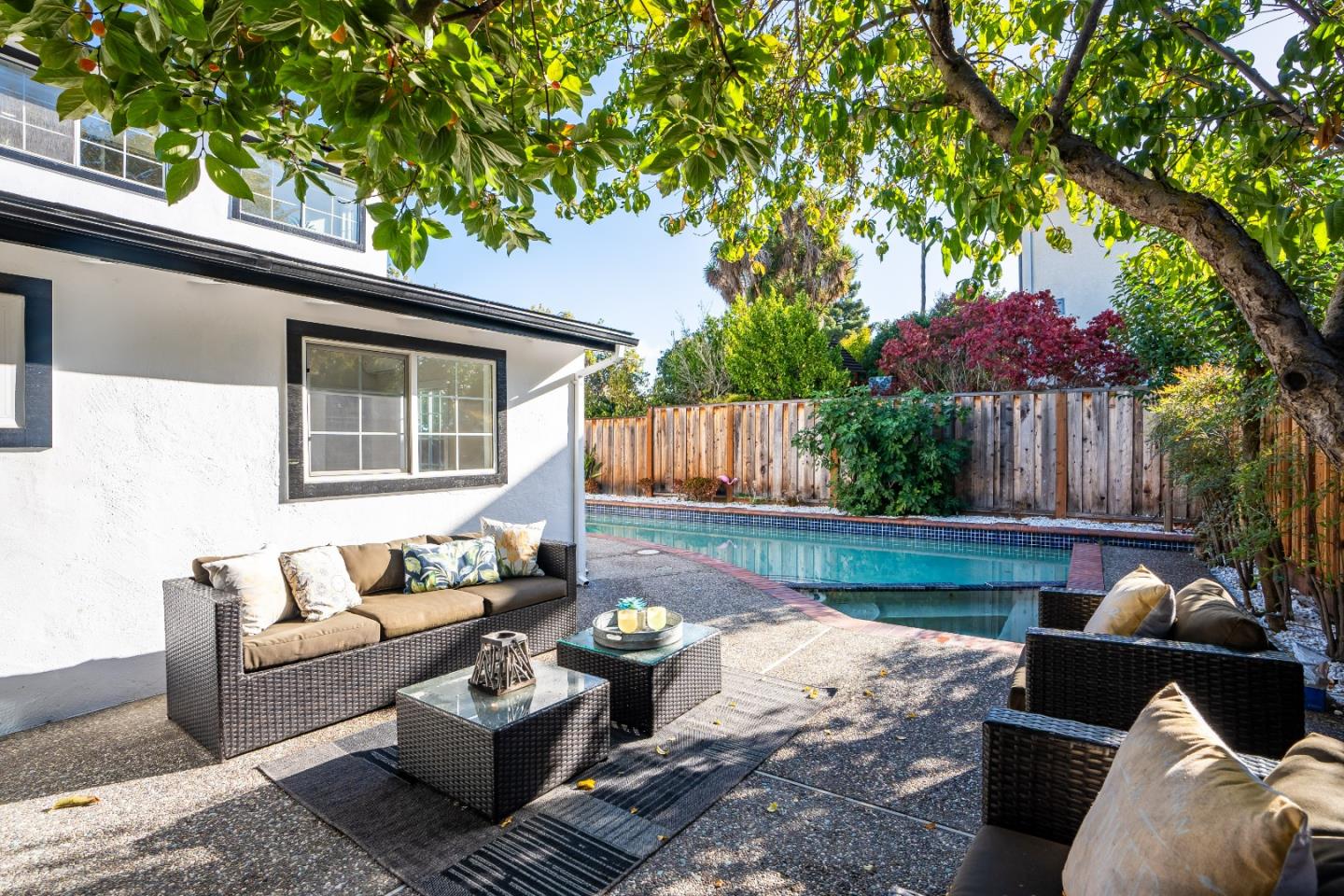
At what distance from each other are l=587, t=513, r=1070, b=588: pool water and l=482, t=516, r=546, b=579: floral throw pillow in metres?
3.36

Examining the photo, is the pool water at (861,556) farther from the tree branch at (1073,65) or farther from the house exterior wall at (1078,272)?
the house exterior wall at (1078,272)

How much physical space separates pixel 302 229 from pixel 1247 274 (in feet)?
20.9

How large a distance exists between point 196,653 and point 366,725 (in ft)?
2.85

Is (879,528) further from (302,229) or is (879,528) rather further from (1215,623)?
(302,229)

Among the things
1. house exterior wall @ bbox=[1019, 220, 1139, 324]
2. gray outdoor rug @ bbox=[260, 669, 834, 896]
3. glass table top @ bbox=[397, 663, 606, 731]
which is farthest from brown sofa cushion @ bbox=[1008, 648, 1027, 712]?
house exterior wall @ bbox=[1019, 220, 1139, 324]

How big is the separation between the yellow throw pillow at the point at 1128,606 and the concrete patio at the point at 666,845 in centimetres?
81

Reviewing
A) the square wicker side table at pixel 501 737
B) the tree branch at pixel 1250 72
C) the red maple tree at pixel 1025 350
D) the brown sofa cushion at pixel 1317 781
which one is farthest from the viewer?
the red maple tree at pixel 1025 350

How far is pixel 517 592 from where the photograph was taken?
4371 mm

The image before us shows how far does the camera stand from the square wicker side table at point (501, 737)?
257 cm

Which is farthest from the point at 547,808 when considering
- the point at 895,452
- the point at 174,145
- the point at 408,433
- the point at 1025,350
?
the point at 1025,350

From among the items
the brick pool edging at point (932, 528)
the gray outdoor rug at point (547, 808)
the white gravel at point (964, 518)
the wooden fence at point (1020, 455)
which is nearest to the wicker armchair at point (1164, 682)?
the gray outdoor rug at point (547, 808)

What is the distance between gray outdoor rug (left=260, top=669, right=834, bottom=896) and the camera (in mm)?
2268

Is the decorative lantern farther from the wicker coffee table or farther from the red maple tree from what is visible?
the red maple tree

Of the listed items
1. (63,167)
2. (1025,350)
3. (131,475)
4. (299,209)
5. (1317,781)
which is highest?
(299,209)
